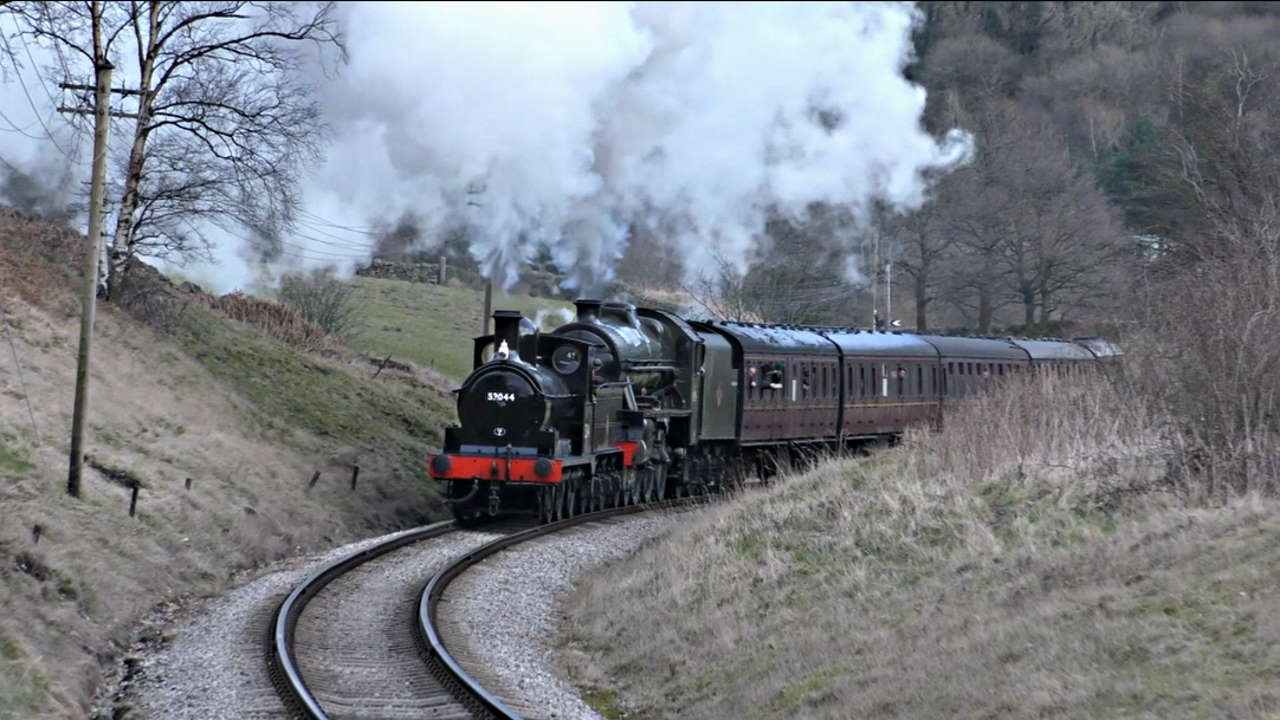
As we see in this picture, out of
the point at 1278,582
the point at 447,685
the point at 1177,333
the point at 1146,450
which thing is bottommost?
the point at 447,685

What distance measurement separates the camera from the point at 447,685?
1072 centimetres

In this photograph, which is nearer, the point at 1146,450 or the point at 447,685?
the point at 447,685

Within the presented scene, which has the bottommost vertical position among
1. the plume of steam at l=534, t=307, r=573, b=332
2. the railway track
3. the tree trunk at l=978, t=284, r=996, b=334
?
the railway track

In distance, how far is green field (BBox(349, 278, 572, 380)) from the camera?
4075cm

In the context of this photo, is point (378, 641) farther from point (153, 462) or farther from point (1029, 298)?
point (1029, 298)

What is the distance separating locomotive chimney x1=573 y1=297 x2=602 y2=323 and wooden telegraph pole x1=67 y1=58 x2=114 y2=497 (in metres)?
7.95

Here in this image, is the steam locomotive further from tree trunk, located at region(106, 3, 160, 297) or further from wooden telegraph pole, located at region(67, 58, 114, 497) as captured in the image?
tree trunk, located at region(106, 3, 160, 297)

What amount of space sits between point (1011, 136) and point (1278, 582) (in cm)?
4455

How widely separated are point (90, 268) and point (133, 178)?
30.9ft

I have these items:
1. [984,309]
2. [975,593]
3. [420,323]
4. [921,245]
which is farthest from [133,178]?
[984,309]

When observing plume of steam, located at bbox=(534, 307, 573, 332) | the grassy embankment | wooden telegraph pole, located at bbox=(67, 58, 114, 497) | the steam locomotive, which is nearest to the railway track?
the grassy embankment

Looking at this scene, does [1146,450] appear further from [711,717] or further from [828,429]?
[828,429]

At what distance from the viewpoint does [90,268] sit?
1620 centimetres

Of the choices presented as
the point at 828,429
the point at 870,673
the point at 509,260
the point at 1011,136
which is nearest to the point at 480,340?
the point at 509,260
